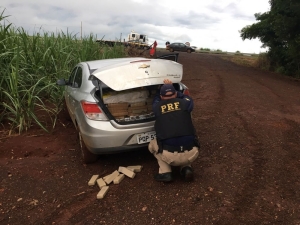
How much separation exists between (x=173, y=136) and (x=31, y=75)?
3.76 m

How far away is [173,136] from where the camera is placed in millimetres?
3756

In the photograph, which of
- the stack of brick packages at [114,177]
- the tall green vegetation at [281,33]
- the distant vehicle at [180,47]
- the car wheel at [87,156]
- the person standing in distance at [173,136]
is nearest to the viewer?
the person standing in distance at [173,136]

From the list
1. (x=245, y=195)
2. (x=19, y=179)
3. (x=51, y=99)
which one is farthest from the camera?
(x=51, y=99)

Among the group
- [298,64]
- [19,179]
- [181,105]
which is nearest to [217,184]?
[181,105]

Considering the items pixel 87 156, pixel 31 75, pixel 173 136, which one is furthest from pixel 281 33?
pixel 87 156

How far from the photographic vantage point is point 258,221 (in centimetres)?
304

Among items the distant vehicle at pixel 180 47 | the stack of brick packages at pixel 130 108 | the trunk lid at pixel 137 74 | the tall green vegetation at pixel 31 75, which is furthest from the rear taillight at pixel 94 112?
the distant vehicle at pixel 180 47

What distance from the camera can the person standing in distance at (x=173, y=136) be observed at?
3783 mm

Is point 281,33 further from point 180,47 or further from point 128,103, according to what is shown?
point 180,47

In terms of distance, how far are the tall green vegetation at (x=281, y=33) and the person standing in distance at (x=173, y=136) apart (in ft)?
40.3

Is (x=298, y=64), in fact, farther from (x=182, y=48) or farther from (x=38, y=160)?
(x=182, y=48)

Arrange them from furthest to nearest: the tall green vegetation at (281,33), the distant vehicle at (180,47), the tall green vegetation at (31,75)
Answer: the distant vehicle at (180,47), the tall green vegetation at (281,33), the tall green vegetation at (31,75)

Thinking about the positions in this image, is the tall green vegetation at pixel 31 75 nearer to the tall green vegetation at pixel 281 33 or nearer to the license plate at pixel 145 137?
the license plate at pixel 145 137

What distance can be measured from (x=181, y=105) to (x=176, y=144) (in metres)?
0.50
